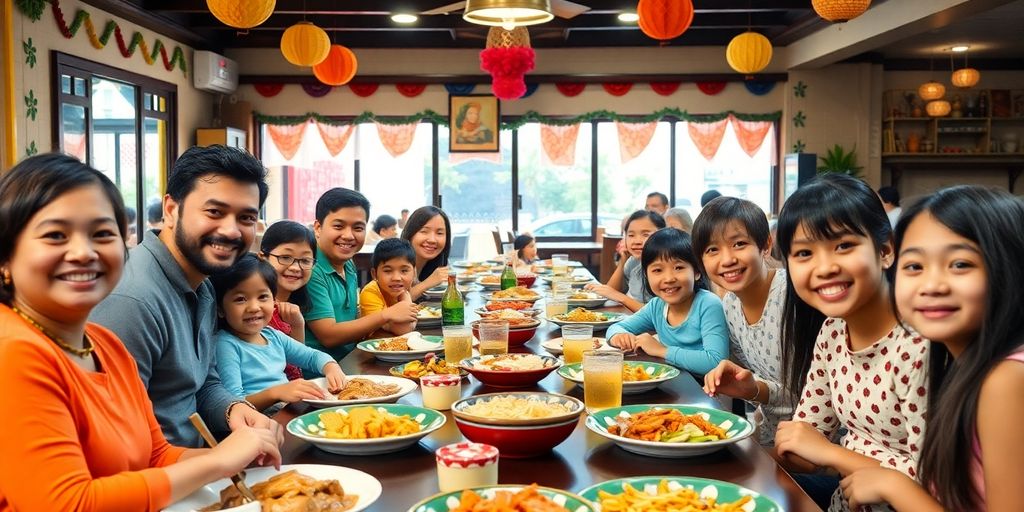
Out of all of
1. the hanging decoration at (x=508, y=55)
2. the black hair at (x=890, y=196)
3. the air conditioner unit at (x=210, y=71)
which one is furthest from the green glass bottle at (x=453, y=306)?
the air conditioner unit at (x=210, y=71)

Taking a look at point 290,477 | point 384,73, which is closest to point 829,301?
point 290,477

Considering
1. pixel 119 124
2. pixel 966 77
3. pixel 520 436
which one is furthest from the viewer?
pixel 966 77

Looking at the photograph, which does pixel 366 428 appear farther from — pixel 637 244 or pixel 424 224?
pixel 637 244

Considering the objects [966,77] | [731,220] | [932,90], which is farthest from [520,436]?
[932,90]

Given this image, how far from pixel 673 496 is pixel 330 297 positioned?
2503 mm

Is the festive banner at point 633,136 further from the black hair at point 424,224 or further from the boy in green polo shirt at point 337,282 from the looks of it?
the boy in green polo shirt at point 337,282

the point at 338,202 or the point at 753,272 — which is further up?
the point at 338,202

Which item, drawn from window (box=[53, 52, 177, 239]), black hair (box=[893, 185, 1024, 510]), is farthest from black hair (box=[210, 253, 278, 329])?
window (box=[53, 52, 177, 239])

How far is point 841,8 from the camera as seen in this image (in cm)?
527

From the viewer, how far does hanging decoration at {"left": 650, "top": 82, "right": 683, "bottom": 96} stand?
35.1 feet

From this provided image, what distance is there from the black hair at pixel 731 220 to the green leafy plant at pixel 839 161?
26.5 feet

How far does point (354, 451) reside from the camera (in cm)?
173

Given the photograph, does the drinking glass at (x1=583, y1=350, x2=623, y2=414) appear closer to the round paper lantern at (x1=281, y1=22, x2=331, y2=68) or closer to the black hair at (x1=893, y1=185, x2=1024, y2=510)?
the black hair at (x1=893, y1=185, x2=1024, y2=510)

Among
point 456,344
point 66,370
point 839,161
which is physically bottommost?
point 456,344
